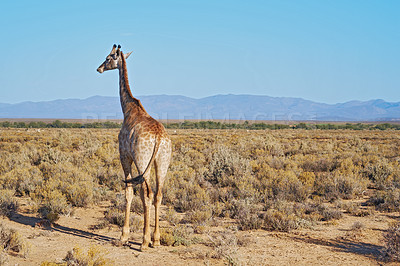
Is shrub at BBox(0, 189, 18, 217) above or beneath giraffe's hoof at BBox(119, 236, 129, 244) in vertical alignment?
above

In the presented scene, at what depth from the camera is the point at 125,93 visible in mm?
7434

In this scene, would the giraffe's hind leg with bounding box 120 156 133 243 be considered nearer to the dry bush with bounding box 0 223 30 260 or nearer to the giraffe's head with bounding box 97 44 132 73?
the dry bush with bounding box 0 223 30 260

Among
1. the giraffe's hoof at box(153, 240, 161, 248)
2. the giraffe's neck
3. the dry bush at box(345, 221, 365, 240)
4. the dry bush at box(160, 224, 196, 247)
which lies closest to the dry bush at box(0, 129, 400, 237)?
the dry bush at box(160, 224, 196, 247)

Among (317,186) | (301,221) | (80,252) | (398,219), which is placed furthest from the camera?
(317,186)

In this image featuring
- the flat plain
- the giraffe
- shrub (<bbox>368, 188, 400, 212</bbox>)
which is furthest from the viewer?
shrub (<bbox>368, 188, 400, 212</bbox>)

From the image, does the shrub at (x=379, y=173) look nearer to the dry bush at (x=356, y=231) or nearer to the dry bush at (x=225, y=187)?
the dry bush at (x=225, y=187)

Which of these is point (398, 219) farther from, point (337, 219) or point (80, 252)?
point (80, 252)

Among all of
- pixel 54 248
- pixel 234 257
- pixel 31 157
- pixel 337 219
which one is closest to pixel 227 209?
pixel 337 219

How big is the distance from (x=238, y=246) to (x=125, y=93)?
3.96 m

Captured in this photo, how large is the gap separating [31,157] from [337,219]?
13560 millimetres

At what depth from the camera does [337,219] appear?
8523 millimetres

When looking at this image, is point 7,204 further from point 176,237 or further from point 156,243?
point 176,237

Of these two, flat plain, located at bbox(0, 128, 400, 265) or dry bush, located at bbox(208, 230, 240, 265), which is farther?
flat plain, located at bbox(0, 128, 400, 265)

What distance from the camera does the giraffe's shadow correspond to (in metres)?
6.62
